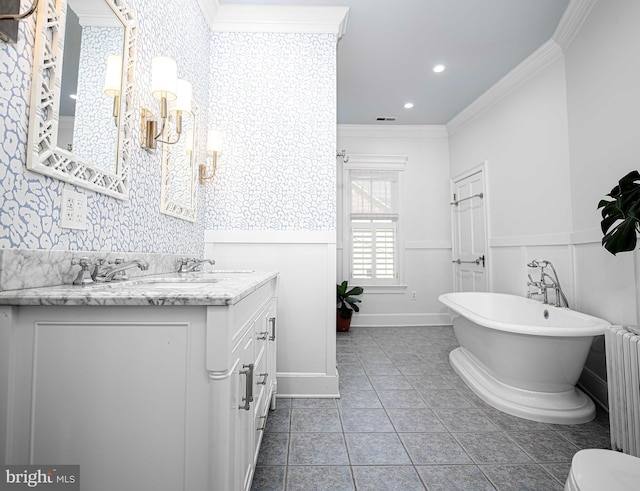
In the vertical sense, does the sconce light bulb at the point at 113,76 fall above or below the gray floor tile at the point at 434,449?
above

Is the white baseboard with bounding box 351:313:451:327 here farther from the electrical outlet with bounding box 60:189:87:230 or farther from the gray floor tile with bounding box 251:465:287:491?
the electrical outlet with bounding box 60:189:87:230

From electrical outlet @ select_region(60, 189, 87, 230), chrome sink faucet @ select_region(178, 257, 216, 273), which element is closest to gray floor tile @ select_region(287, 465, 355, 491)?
chrome sink faucet @ select_region(178, 257, 216, 273)

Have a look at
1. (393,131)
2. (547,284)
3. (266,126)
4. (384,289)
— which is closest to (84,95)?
(266,126)

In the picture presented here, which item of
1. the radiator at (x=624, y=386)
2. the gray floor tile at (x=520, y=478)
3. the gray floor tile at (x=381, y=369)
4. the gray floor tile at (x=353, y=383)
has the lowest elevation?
the gray floor tile at (x=520, y=478)

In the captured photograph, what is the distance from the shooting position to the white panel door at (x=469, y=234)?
361 centimetres

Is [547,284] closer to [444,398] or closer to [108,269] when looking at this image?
[444,398]

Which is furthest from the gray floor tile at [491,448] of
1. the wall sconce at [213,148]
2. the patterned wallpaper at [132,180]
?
the wall sconce at [213,148]

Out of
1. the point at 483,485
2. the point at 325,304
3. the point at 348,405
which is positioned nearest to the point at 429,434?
the point at 483,485

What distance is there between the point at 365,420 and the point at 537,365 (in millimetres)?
1105

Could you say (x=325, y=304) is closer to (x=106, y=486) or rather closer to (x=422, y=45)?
(x=106, y=486)

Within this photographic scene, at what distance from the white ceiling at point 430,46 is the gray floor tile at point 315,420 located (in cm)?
287

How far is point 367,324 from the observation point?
4199 millimetres

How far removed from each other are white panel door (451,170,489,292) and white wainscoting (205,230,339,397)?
2.29 metres

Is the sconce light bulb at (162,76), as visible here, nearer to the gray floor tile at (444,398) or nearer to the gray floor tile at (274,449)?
the gray floor tile at (274,449)
